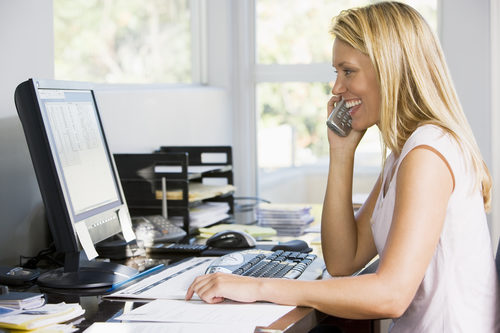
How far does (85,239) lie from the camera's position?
4.88ft

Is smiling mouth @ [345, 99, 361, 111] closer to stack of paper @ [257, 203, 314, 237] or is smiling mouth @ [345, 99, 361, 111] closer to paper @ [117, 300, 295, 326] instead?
paper @ [117, 300, 295, 326]

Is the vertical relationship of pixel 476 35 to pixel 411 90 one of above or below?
above

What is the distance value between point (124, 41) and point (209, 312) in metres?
1.75

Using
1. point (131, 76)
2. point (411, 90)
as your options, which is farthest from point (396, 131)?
point (131, 76)

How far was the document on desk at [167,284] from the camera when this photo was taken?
1.41 meters

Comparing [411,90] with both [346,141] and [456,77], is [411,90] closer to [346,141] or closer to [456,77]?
[346,141]

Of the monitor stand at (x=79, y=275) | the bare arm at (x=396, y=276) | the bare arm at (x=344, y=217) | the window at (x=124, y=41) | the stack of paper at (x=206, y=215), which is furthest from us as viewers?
the window at (x=124, y=41)

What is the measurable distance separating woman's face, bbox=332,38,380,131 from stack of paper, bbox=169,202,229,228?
0.81 metres

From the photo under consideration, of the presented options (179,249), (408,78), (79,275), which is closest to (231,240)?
(179,249)

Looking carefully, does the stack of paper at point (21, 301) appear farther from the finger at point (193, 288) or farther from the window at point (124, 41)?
the window at point (124, 41)

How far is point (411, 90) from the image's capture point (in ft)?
4.75

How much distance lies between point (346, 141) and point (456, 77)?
159cm

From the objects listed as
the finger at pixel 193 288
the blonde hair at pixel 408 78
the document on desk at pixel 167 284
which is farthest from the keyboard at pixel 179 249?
the blonde hair at pixel 408 78

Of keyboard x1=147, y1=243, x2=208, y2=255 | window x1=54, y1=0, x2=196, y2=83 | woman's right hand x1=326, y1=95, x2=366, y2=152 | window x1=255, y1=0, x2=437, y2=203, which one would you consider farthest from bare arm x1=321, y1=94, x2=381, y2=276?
window x1=255, y1=0, x2=437, y2=203
